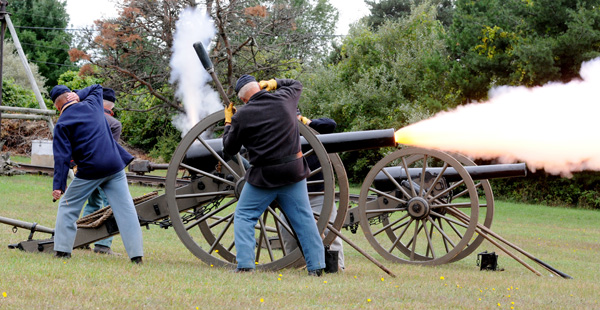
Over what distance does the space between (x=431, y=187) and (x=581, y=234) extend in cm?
802

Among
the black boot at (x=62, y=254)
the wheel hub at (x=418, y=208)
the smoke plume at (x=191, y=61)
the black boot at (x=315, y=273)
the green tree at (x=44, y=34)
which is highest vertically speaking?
the green tree at (x=44, y=34)

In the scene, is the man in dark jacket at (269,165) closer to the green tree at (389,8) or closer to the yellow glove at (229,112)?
the yellow glove at (229,112)

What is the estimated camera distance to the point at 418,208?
891cm

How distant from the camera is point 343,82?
30.9 meters

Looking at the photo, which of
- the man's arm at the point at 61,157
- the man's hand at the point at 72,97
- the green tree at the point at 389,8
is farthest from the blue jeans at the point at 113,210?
the green tree at the point at 389,8

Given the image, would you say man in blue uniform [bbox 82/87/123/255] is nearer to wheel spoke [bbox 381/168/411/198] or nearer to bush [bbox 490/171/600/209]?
wheel spoke [bbox 381/168/411/198]

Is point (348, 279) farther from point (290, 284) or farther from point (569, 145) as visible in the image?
point (569, 145)

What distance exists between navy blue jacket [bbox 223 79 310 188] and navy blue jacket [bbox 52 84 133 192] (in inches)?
48.9

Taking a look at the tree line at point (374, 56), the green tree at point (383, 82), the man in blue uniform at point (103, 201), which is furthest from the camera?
the green tree at point (383, 82)

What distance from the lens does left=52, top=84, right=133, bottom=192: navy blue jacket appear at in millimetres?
6543

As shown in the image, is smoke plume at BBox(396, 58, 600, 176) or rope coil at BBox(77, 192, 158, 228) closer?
A: rope coil at BBox(77, 192, 158, 228)

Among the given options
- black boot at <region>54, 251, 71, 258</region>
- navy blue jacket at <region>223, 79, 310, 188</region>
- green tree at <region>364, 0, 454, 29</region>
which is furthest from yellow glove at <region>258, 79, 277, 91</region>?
green tree at <region>364, 0, 454, 29</region>

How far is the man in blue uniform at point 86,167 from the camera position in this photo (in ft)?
21.8

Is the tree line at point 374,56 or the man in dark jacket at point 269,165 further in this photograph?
the tree line at point 374,56
